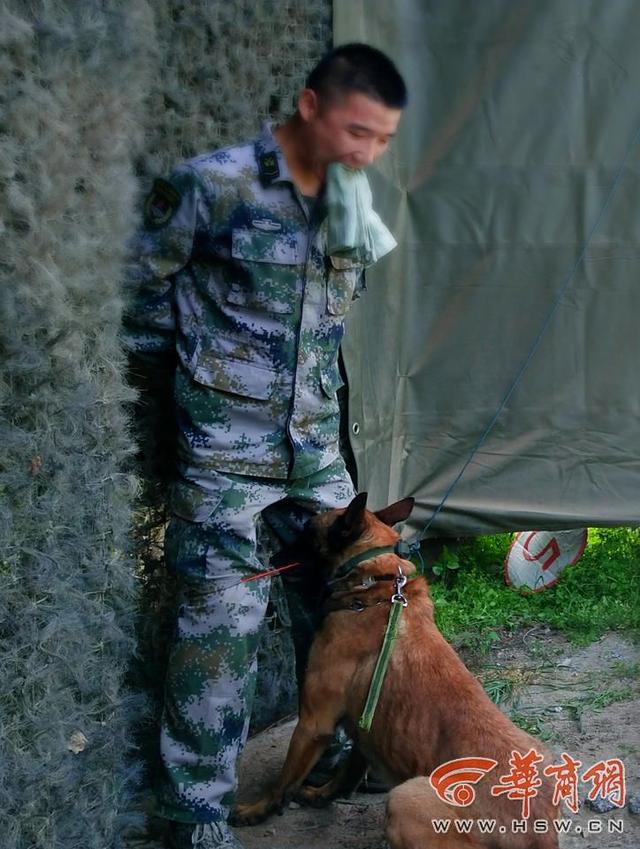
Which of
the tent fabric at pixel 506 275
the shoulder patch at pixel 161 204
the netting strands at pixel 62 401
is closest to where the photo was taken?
the netting strands at pixel 62 401

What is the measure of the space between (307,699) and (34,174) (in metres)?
1.70

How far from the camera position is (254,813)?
3.41m

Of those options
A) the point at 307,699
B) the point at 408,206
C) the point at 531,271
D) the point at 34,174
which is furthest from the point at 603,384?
the point at 34,174

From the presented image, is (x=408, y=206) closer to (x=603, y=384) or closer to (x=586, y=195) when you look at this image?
(x=586, y=195)

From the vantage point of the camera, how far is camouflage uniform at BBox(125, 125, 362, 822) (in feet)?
9.86

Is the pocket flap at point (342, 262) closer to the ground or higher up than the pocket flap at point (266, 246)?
closer to the ground

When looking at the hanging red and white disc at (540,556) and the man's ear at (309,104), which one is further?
the hanging red and white disc at (540,556)

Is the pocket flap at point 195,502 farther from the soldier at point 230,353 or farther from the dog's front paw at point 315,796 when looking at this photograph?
the dog's front paw at point 315,796

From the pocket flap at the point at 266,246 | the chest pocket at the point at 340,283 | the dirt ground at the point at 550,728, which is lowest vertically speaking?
the dirt ground at the point at 550,728

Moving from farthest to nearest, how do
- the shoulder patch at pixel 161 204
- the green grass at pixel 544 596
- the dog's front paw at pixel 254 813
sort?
1. the green grass at pixel 544 596
2. the dog's front paw at pixel 254 813
3. the shoulder patch at pixel 161 204

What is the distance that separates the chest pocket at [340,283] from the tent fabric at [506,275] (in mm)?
962

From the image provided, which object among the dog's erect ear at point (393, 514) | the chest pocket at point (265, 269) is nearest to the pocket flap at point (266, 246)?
the chest pocket at point (265, 269)

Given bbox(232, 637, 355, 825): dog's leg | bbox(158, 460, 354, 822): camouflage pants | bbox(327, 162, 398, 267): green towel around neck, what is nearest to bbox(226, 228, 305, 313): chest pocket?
bbox(327, 162, 398, 267): green towel around neck

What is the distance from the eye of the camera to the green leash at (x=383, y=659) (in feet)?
10.0
